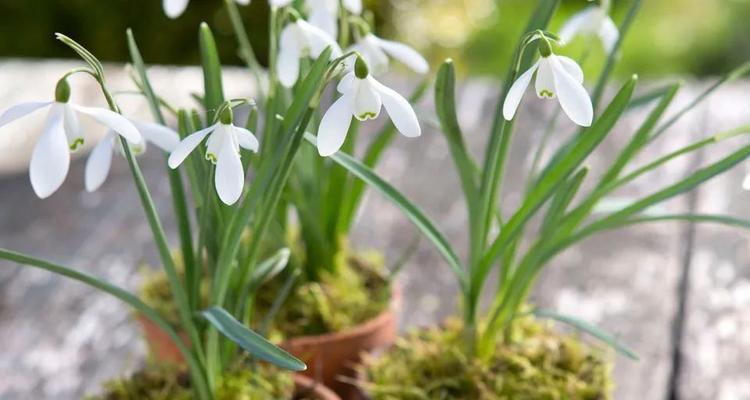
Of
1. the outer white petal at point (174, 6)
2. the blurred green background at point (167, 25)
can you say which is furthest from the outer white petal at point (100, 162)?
the blurred green background at point (167, 25)

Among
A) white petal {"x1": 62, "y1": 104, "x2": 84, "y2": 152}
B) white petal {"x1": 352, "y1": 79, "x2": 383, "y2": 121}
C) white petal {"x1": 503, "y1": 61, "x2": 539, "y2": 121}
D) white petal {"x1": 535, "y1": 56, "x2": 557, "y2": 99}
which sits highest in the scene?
white petal {"x1": 535, "y1": 56, "x2": 557, "y2": 99}

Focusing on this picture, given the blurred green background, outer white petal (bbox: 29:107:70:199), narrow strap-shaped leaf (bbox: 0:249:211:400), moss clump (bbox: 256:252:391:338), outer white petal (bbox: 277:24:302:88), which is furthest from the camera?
the blurred green background

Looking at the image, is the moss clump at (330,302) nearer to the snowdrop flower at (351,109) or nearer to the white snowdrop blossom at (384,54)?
the white snowdrop blossom at (384,54)

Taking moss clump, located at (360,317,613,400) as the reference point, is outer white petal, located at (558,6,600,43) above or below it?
above

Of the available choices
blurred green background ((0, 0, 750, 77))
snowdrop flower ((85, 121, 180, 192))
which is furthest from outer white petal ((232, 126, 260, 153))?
blurred green background ((0, 0, 750, 77))

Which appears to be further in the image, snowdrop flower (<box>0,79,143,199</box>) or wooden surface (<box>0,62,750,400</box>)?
wooden surface (<box>0,62,750,400</box>)

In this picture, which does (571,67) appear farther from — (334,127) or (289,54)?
(289,54)

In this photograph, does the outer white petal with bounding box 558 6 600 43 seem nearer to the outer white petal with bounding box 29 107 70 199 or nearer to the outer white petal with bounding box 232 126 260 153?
the outer white petal with bounding box 232 126 260 153
